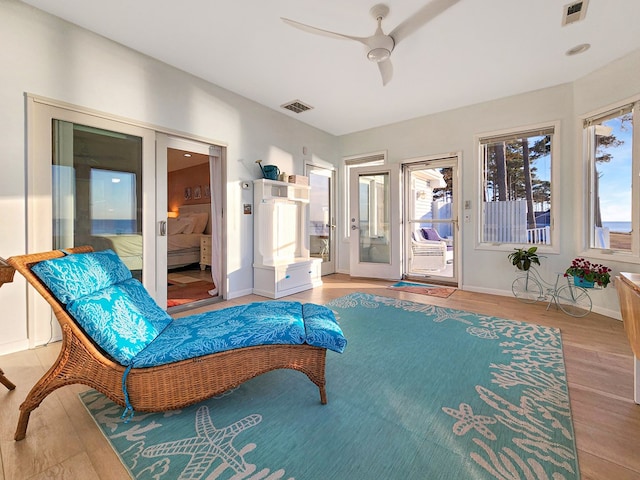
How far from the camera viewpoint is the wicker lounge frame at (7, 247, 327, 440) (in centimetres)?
136

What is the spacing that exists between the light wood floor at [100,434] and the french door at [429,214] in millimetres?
2629

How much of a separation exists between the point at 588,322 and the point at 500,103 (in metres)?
3.04

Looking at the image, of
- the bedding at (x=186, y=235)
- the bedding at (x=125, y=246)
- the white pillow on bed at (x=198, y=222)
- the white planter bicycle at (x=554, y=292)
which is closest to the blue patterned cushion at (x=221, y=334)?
the bedding at (x=125, y=246)

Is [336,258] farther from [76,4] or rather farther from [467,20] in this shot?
[76,4]

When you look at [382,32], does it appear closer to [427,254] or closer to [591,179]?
[591,179]

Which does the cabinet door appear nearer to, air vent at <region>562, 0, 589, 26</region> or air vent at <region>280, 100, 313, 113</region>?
air vent at <region>280, 100, 313, 113</region>

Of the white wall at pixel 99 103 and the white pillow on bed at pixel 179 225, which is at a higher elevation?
the white wall at pixel 99 103

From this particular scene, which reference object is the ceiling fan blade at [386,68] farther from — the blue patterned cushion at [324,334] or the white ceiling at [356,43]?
the blue patterned cushion at [324,334]

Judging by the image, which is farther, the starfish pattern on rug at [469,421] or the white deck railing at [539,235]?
the white deck railing at [539,235]

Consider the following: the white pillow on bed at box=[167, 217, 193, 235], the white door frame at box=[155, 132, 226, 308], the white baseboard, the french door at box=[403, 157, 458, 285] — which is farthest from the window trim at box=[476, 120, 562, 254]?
the white pillow on bed at box=[167, 217, 193, 235]

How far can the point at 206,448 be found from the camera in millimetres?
1288

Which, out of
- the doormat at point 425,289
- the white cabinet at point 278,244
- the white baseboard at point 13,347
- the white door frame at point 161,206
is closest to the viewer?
the white baseboard at point 13,347

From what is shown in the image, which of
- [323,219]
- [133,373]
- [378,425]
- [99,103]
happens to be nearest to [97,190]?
[99,103]

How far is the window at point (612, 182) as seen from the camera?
3.08m
